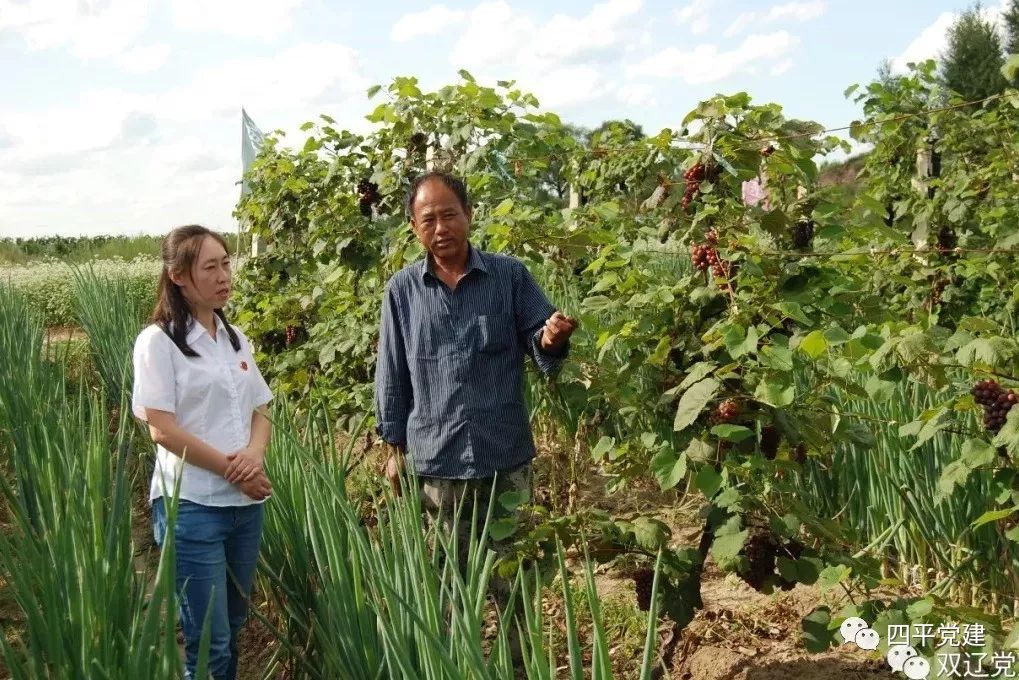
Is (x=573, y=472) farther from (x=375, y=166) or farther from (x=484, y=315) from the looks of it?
(x=375, y=166)

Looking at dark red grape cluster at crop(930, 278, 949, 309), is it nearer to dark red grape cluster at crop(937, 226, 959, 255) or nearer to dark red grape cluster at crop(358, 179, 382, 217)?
dark red grape cluster at crop(937, 226, 959, 255)

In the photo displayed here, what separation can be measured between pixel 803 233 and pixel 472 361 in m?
0.83

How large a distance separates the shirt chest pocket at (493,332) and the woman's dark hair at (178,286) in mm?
660

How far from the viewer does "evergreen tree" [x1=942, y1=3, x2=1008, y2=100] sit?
26.9 m

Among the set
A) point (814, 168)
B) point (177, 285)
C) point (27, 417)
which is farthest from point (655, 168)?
point (27, 417)

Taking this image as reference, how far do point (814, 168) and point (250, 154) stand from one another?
796 cm

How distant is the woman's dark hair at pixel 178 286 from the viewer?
84.5 inches

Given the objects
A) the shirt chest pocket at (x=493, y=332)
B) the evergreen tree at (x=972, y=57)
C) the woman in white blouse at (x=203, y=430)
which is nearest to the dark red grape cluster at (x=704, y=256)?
the shirt chest pocket at (x=493, y=332)

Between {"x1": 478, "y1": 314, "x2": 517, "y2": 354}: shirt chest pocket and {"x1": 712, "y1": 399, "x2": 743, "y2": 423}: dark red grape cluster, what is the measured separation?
580mm

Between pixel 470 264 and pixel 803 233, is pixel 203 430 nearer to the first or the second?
pixel 470 264

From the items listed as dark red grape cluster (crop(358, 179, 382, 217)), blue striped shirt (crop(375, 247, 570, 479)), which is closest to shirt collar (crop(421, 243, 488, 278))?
blue striped shirt (crop(375, 247, 570, 479))

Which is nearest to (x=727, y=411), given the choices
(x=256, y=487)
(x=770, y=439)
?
(x=770, y=439)

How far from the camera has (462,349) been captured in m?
2.38

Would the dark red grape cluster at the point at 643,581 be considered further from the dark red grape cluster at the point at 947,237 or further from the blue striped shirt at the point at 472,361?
the dark red grape cluster at the point at 947,237
